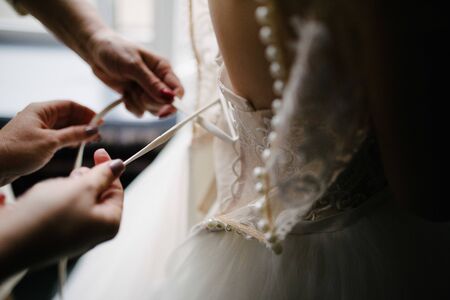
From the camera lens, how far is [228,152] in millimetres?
585

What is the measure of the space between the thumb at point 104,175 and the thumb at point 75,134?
0.61 ft

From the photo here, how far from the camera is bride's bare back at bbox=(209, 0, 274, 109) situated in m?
0.39

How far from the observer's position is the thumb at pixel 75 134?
54 cm

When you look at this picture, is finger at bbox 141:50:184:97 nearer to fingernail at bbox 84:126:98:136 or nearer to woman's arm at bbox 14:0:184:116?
woman's arm at bbox 14:0:184:116

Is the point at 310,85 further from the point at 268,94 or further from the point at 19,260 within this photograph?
the point at 19,260

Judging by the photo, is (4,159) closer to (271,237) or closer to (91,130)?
(91,130)

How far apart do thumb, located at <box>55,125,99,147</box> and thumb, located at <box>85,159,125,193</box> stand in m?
0.19

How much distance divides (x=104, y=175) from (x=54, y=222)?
7 centimetres

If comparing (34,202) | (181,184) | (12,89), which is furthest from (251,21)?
(12,89)

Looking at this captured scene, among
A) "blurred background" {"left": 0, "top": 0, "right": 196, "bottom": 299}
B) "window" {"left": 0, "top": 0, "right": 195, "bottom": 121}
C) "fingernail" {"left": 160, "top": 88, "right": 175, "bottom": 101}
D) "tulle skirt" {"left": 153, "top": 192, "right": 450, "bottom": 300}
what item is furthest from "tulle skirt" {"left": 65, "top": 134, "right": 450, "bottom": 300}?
"window" {"left": 0, "top": 0, "right": 195, "bottom": 121}

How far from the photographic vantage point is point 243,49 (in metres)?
0.41

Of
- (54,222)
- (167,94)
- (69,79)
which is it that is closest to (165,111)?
(167,94)

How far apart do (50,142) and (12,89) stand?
0.88 m

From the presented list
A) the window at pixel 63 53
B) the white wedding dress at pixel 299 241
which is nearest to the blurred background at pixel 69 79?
the window at pixel 63 53
